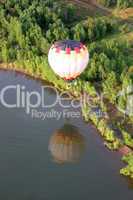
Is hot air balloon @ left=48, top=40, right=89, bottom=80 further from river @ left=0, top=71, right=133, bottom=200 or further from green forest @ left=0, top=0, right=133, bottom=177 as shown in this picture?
river @ left=0, top=71, right=133, bottom=200

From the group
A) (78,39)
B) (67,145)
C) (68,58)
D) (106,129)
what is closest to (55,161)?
(67,145)

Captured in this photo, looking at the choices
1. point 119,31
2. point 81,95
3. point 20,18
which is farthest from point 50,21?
point 81,95

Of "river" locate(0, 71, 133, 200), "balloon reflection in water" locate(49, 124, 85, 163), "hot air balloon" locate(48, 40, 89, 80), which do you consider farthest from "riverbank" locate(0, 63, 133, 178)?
"hot air balloon" locate(48, 40, 89, 80)

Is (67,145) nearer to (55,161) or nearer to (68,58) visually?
(55,161)

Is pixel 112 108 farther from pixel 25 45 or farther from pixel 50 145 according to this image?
pixel 25 45

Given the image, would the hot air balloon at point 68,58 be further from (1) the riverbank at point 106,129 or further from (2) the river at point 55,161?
(2) the river at point 55,161
